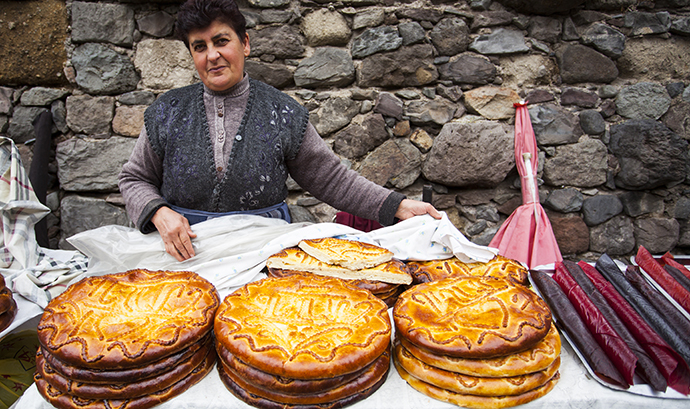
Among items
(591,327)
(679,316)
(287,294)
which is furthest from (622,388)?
(287,294)

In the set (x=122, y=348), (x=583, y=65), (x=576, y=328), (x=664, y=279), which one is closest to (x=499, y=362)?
(x=576, y=328)

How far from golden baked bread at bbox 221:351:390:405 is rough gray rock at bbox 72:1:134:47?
255 cm

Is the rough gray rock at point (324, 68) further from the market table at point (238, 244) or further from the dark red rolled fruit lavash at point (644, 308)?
the dark red rolled fruit lavash at point (644, 308)

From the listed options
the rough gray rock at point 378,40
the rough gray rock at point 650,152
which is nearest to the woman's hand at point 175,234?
the rough gray rock at point 378,40

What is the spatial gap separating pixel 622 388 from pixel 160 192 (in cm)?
198

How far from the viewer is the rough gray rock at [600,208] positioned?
9.69 feet

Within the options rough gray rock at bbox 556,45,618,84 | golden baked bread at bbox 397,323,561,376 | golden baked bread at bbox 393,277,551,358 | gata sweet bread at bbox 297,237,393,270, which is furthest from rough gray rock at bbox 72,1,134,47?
rough gray rock at bbox 556,45,618,84

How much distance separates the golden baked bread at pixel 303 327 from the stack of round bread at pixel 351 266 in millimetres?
118

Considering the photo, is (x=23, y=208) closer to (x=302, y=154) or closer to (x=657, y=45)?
(x=302, y=154)

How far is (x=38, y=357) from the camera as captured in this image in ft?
3.51

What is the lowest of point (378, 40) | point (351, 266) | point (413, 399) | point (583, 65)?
point (413, 399)

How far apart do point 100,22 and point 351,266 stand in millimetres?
2495

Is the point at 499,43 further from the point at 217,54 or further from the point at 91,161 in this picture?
the point at 91,161

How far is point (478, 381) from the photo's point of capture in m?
0.97
